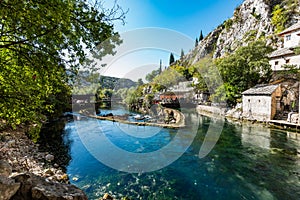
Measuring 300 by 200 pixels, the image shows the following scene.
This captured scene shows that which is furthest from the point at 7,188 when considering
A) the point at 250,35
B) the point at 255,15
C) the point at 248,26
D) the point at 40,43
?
the point at 255,15

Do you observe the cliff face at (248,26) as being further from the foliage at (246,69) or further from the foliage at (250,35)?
the foliage at (246,69)

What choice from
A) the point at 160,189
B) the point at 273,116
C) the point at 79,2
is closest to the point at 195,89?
the point at 273,116

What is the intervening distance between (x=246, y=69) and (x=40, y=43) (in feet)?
80.8

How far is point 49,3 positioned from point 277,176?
9.74 metres

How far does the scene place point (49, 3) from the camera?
219 cm

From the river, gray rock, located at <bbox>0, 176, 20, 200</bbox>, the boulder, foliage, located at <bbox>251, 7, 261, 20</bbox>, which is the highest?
foliage, located at <bbox>251, 7, 261, 20</bbox>

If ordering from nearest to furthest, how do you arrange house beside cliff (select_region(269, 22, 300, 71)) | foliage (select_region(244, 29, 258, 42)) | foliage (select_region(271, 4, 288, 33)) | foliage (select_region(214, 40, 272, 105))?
house beside cliff (select_region(269, 22, 300, 71))
foliage (select_region(214, 40, 272, 105))
foliage (select_region(271, 4, 288, 33))
foliage (select_region(244, 29, 258, 42))

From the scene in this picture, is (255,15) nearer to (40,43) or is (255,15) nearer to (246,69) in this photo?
(246,69)

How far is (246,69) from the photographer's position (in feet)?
70.1

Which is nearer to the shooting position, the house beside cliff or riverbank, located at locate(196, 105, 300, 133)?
riverbank, located at locate(196, 105, 300, 133)

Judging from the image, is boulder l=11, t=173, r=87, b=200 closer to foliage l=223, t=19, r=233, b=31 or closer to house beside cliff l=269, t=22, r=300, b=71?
house beside cliff l=269, t=22, r=300, b=71

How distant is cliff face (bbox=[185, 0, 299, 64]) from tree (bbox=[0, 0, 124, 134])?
1476 inches

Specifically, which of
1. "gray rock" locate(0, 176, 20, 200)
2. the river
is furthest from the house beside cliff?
"gray rock" locate(0, 176, 20, 200)

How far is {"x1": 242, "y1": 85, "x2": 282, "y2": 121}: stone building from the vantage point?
1591 centimetres
